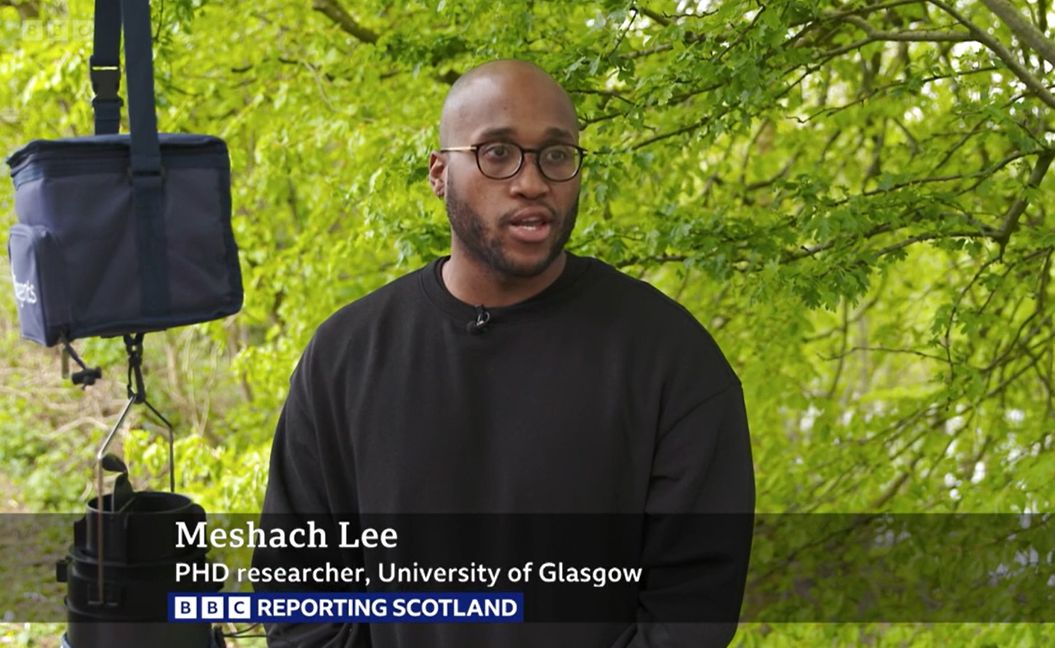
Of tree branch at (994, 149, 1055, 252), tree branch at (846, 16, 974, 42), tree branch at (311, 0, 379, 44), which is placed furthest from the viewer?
tree branch at (311, 0, 379, 44)

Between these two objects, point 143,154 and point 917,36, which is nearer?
point 143,154

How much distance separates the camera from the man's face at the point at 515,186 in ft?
6.35

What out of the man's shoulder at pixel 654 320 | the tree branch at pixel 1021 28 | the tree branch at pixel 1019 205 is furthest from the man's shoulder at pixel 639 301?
the tree branch at pixel 1019 205

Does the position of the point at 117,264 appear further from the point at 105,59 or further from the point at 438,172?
the point at 438,172

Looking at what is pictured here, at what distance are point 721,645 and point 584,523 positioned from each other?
0.90ft

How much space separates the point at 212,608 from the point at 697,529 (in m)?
0.73

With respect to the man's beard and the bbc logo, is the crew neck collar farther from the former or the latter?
the bbc logo

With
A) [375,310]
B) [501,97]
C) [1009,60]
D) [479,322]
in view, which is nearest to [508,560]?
[479,322]

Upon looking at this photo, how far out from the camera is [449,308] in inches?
80.9

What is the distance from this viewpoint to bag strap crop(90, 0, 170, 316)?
1.74m

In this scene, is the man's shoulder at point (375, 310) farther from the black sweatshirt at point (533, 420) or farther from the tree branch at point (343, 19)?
the tree branch at point (343, 19)

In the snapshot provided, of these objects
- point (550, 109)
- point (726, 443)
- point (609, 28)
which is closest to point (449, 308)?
point (550, 109)

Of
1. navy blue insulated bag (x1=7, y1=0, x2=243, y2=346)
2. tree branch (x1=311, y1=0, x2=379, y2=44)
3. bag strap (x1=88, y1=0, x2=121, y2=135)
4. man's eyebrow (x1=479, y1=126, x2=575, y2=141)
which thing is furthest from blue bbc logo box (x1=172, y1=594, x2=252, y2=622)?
tree branch (x1=311, y1=0, x2=379, y2=44)

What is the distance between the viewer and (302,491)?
2.12 m
